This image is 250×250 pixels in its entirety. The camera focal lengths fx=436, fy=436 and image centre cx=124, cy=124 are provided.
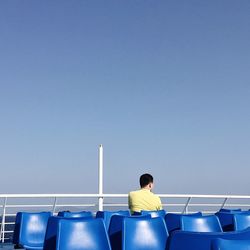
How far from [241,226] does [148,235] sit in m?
0.92

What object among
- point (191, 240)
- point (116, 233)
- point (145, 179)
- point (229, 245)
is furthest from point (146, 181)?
point (229, 245)

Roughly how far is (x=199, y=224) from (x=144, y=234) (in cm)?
42

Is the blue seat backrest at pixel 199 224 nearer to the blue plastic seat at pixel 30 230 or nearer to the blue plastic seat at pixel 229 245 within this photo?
the blue plastic seat at pixel 229 245

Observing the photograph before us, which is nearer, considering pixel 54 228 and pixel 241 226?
pixel 54 228

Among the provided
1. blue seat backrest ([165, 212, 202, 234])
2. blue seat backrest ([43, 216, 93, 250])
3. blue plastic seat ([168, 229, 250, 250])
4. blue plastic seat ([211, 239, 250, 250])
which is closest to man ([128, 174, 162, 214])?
blue seat backrest ([165, 212, 202, 234])

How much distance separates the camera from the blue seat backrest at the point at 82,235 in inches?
113

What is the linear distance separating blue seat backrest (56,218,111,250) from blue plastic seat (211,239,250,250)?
1763 mm

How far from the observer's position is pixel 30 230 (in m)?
4.56

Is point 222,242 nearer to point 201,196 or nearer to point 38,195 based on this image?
point 38,195

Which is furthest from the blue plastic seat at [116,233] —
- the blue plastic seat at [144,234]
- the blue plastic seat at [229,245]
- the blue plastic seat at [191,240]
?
the blue plastic seat at [229,245]

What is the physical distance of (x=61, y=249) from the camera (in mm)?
2836

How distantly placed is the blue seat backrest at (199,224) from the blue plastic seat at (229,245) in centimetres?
175

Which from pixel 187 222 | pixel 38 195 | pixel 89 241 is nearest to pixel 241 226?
pixel 187 222

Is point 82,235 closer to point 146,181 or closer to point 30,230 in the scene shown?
point 30,230
